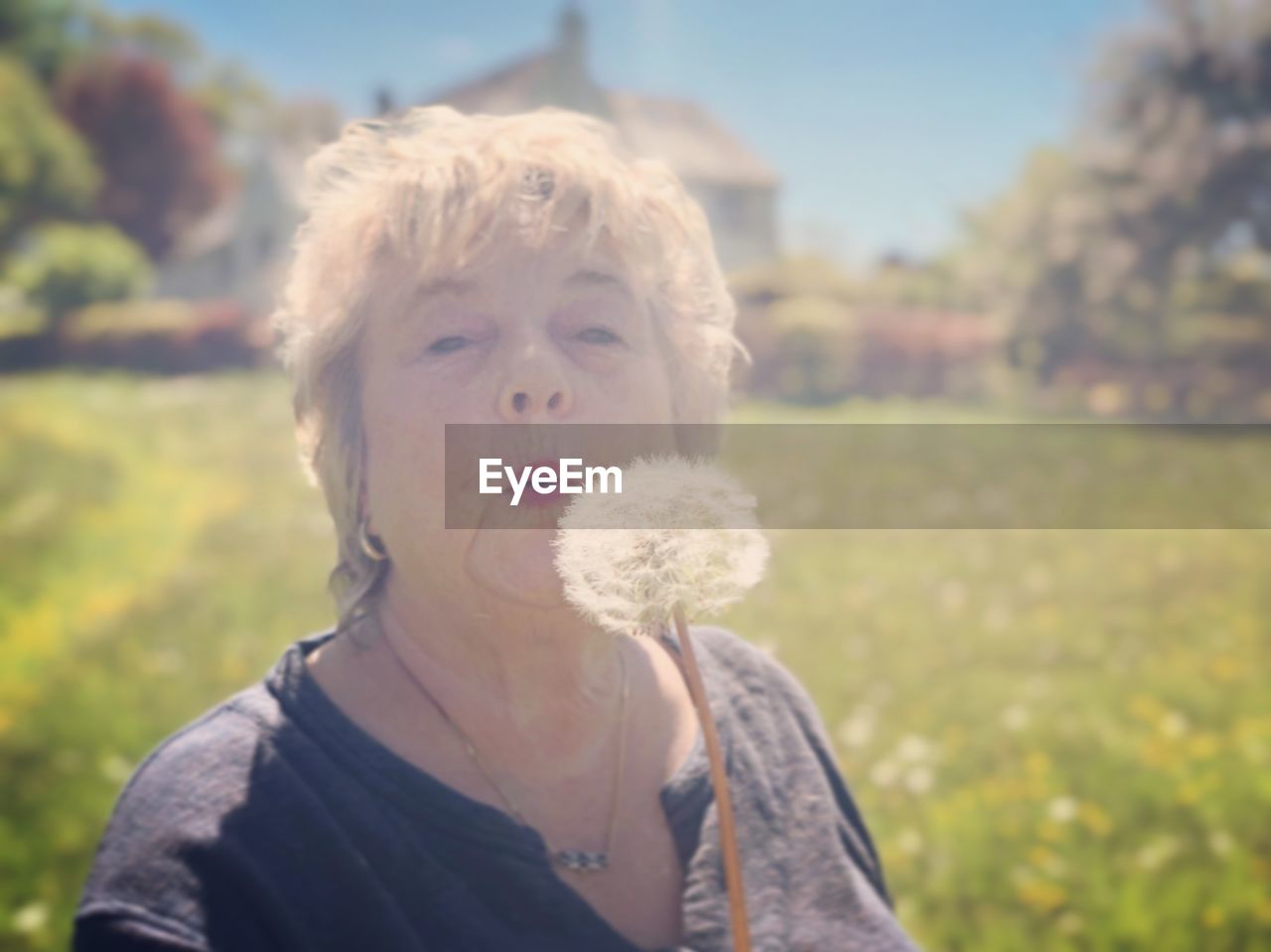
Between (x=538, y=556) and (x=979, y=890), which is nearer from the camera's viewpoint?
(x=538, y=556)

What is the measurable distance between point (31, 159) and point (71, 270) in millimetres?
1821

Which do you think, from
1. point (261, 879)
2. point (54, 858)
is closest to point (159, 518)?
point (54, 858)

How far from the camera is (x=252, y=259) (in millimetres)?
16609

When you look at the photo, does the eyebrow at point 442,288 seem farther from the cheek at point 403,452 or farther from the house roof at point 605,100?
the house roof at point 605,100

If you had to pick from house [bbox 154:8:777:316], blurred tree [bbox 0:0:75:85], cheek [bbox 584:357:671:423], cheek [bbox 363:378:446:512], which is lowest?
cheek [bbox 363:378:446:512]

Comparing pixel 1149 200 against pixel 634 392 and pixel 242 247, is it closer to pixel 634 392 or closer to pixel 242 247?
pixel 242 247

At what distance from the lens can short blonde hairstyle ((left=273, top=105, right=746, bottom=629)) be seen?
1467mm

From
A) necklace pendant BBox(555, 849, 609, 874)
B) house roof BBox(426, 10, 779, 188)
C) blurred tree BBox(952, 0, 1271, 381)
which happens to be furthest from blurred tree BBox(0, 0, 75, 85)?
necklace pendant BBox(555, 849, 609, 874)

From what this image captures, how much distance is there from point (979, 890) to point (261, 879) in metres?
2.53

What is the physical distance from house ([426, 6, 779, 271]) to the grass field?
2.22m

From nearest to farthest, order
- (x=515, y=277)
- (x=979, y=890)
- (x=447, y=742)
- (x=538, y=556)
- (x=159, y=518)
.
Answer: (x=538, y=556)
(x=515, y=277)
(x=447, y=742)
(x=979, y=890)
(x=159, y=518)

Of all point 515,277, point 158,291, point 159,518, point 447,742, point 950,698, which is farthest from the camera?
point 158,291

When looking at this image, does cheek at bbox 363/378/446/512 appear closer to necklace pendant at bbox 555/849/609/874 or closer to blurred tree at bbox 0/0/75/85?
necklace pendant at bbox 555/849/609/874

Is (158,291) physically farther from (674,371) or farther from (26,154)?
(674,371)
